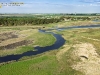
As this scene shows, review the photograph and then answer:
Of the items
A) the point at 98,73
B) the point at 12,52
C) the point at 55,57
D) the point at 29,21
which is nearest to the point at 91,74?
the point at 98,73

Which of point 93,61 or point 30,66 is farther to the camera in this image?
point 93,61

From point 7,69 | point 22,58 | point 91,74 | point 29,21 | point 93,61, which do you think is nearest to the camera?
point 91,74

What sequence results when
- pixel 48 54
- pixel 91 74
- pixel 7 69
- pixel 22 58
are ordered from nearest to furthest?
pixel 91 74
pixel 7 69
pixel 22 58
pixel 48 54

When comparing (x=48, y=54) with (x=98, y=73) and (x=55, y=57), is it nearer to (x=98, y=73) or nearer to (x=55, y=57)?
(x=55, y=57)

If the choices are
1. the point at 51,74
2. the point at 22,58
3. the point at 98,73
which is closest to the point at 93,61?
the point at 98,73

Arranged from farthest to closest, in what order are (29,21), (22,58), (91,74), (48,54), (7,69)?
(29,21)
(48,54)
(22,58)
(7,69)
(91,74)

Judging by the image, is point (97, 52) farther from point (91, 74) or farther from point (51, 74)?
point (51, 74)
